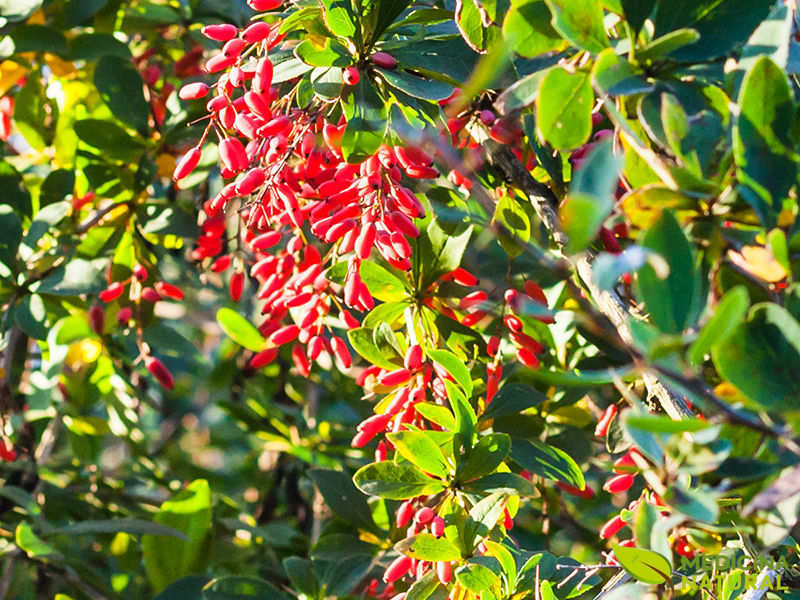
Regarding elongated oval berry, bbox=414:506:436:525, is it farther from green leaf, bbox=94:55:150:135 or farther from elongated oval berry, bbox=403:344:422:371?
green leaf, bbox=94:55:150:135

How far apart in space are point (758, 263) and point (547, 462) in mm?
415

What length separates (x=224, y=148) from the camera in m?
0.90

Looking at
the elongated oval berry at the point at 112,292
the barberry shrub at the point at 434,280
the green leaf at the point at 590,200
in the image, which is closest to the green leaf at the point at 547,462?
the barberry shrub at the point at 434,280

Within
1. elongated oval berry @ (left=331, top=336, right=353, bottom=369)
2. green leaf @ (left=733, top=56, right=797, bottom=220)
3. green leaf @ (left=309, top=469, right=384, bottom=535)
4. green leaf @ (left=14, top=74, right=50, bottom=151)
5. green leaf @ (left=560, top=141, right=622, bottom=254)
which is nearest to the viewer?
green leaf @ (left=560, top=141, right=622, bottom=254)

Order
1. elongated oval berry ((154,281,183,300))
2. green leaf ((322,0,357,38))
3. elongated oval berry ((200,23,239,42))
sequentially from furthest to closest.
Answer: elongated oval berry ((154,281,183,300)) < elongated oval berry ((200,23,239,42)) < green leaf ((322,0,357,38))

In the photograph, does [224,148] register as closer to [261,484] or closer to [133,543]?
[133,543]

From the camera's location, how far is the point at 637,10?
2.12 ft

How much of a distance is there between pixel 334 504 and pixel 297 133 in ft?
1.85

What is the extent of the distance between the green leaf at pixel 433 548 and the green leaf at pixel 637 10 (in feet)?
1.64

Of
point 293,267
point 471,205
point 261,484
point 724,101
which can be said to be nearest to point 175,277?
point 261,484

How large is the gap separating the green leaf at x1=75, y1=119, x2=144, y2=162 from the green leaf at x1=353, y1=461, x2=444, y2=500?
2.37ft

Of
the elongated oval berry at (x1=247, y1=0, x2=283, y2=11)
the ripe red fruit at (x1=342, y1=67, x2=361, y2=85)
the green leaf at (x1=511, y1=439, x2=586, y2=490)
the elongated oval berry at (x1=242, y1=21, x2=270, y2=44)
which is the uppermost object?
the elongated oval berry at (x1=247, y1=0, x2=283, y2=11)

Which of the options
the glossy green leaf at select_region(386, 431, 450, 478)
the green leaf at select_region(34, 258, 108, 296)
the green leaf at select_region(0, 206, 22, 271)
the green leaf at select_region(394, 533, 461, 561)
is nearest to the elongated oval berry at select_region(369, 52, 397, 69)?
the glossy green leaf at select_region(386, 431, 450, 478)

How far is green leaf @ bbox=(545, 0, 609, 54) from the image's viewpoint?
2.08ft
